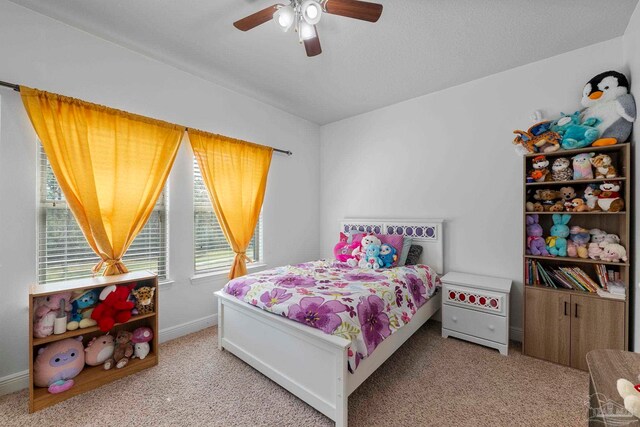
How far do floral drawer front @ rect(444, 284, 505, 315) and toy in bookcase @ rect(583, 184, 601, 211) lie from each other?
97cm

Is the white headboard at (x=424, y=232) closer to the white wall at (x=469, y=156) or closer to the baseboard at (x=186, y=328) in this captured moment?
the white wall at (x=469, y=156)

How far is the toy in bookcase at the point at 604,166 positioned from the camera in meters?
1.98

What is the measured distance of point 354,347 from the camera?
1583 mm

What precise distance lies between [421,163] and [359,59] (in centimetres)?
140

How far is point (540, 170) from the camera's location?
2.25 m

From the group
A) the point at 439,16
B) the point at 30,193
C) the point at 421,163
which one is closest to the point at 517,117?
the point at 421,163

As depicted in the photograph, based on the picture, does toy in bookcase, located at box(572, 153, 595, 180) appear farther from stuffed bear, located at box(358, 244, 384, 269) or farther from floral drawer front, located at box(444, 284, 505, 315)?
stuffed bear, located at box(358, 244, 384, 269)

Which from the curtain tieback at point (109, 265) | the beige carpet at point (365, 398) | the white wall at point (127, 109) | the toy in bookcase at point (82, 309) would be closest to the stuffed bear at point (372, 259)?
the beige carpet at point (365, 398)

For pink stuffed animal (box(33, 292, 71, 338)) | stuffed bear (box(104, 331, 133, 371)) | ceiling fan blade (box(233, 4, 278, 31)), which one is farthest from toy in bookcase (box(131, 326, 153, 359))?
ceiling fan blade (box(233, 4, 278, 31))

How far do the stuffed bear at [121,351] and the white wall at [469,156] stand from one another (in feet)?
9.32

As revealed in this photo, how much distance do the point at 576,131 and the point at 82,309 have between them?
4006 millimetres

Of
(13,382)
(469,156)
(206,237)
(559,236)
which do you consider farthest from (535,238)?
(13,382)

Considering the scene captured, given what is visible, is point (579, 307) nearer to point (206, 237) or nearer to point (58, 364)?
point (206, 237)

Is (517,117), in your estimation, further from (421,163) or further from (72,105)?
(72,105)
